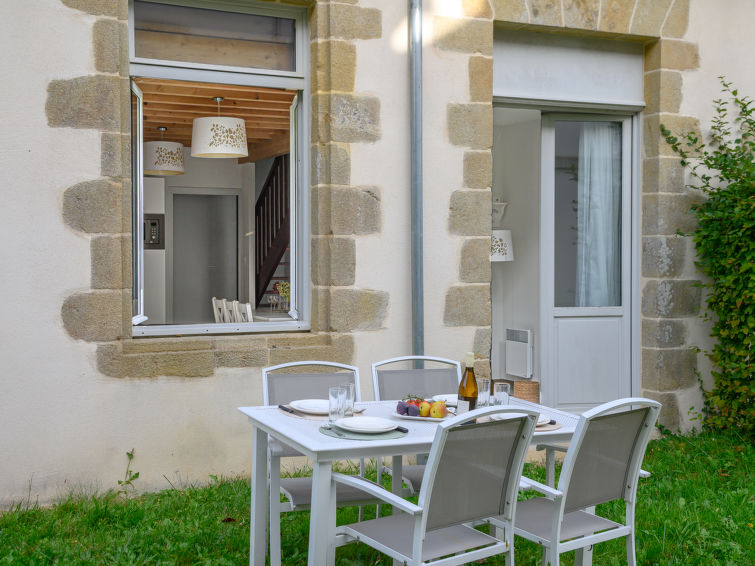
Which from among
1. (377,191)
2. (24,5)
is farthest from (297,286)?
(24,5)

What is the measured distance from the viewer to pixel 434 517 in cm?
255

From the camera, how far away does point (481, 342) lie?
5188mm

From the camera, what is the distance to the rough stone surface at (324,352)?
15.6 feet

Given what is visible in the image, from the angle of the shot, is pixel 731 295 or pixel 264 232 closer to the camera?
pixel 731 295

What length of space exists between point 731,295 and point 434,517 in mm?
3632

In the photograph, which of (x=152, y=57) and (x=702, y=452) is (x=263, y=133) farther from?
(x=702, y=452)

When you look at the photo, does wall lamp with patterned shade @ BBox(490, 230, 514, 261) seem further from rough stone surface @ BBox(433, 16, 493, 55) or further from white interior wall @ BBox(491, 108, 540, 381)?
rough stone surface @ BBox(433, 16, 493, 55)

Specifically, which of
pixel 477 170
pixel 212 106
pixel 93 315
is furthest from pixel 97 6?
pixel 477 170

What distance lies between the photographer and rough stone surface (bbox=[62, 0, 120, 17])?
14.2 ft

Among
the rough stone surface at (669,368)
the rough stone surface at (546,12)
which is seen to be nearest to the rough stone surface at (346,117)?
the rough stone surface at (546,12)

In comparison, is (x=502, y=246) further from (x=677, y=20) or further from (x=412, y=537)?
(x=412, y=537)

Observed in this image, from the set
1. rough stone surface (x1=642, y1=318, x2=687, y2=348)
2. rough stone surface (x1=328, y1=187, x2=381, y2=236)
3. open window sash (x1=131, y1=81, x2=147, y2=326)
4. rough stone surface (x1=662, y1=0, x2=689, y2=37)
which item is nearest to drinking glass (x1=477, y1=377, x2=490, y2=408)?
rough stone surface (x1=328, y1=187, x2=381, y2=236)

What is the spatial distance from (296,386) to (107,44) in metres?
2.10

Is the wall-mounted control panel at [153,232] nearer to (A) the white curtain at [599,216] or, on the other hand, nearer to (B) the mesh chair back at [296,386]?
(B) the mesh chair back at [296,386]
